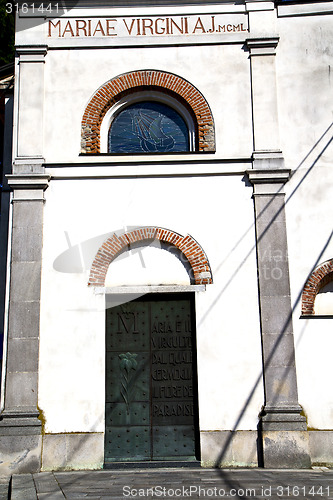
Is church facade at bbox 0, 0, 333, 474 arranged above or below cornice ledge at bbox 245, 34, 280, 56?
below

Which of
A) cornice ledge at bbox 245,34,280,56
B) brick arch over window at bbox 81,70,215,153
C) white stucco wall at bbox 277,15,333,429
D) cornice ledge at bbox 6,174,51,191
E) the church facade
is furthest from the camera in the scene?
cornice ledge at bbox 245,34,280,56

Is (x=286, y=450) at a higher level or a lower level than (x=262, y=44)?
lower

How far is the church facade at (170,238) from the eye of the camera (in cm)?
880

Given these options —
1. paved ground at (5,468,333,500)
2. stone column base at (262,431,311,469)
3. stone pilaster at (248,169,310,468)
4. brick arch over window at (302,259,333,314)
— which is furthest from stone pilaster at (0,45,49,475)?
brick arch over window at (302,259,333,314)

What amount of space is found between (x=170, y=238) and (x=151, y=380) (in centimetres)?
236

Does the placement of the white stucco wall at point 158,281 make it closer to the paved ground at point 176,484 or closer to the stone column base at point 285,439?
the stone column base at point 285,439

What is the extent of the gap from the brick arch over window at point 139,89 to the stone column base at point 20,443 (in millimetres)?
4545

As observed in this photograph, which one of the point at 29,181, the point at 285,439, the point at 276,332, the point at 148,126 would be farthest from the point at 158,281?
the point at 285,439

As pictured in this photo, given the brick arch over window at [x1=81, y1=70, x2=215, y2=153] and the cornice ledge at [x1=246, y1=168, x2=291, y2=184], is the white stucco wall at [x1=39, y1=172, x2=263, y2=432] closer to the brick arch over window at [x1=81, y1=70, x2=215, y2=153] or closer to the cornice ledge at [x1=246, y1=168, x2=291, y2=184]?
the cornice ledge at [x1=246, y1=168, x2=291, y2=184]

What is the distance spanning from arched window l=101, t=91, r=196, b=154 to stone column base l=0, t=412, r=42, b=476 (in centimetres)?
472

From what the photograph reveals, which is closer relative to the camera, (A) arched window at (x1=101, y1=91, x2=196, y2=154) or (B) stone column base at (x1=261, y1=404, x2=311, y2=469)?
(B) stone column base at (x1=261, y1=404, x2=311, y2=469)

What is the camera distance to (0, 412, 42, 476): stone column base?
8.42 meters

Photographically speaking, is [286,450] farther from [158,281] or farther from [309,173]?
[309,173]

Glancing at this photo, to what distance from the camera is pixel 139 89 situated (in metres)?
10.0
